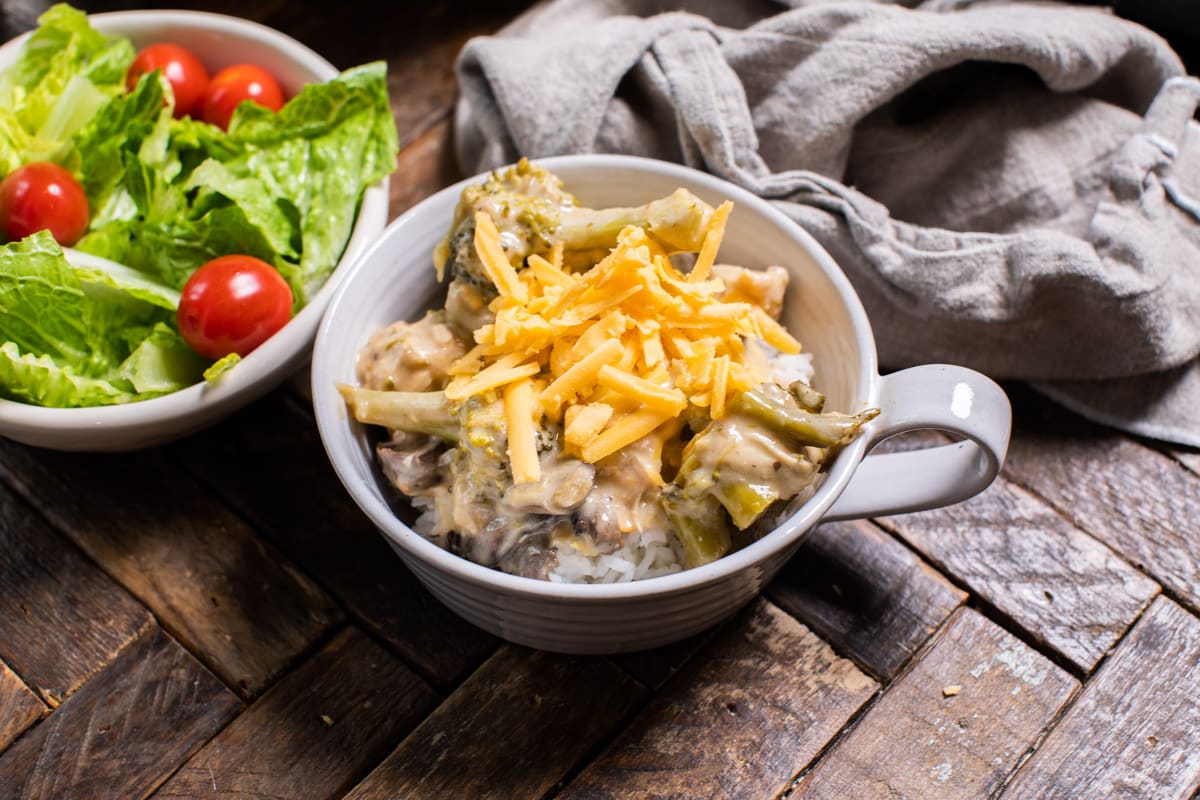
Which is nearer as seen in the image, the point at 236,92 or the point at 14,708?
the point at 14,708

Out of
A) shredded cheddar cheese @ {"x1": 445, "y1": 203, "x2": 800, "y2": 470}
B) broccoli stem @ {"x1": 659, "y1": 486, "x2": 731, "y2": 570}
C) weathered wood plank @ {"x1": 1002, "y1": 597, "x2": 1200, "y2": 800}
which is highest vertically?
shredded cheddar cheese @ {"x1": 445, "y1": 203, "x2": 800, "y2": 470}

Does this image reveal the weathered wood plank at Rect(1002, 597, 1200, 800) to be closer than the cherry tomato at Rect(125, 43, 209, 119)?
Yes

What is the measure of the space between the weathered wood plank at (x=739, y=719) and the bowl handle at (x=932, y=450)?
0.26 m

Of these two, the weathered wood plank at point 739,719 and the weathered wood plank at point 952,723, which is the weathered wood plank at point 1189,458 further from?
the weathered wood plank at point 739,719

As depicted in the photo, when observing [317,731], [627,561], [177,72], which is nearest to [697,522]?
[627,561]

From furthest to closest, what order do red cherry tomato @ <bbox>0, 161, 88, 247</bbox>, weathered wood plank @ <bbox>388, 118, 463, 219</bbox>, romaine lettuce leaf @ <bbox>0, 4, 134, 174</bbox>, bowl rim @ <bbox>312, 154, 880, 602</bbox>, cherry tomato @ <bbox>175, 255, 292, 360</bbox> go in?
weathered wood plank @ <bbox>388, 118, 463, 219</bbox> → romaine lettuce leaf @ <bbox>0, 4, 134, 174</bbox> → red cherry tomato @ <bbox>0, 161, 88, 247</bbox> → cherry tomato @ <bbox>175, 255, 292, 360</bbox> → bowl rim @ <bbox>312, 154, 880, 602</bbox>

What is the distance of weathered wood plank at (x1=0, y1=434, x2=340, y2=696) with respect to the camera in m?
1.61

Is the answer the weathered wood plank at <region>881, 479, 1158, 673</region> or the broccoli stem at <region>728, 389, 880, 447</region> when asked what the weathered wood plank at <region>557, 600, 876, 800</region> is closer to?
the weathered wood plank at <region>881, 479, 1158, 673</region>

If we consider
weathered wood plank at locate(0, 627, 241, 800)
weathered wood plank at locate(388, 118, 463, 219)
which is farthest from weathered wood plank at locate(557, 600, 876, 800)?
weathered wood plank at locate(388, 118, 463, 219)

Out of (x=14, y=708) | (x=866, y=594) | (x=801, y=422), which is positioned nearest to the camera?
(x=801, y=422)

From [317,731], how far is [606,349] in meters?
0.69

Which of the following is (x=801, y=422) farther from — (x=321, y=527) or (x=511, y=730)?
(x=321, y=527)

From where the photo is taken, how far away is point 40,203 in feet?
5.91

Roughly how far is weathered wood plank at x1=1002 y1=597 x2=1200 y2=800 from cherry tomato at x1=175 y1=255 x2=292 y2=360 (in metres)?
1.28
